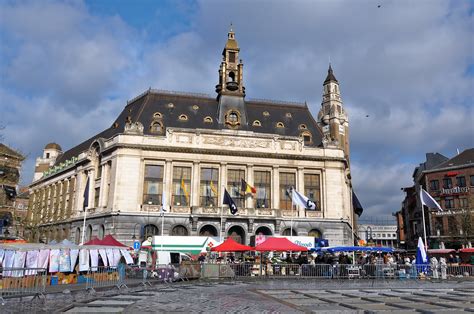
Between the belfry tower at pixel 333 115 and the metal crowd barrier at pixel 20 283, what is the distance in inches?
2207

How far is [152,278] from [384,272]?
15.7 meters

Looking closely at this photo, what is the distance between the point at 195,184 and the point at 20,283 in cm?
3571

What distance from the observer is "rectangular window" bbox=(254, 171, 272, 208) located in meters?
51.9

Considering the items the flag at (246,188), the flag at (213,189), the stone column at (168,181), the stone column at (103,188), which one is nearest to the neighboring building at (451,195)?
the flag at (246,188)

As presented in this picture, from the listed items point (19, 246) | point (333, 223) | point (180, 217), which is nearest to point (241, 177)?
point (180, 217)

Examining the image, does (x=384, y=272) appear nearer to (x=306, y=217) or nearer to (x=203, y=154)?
(x=306, y=217)

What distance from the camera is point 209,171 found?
5162 centimetres

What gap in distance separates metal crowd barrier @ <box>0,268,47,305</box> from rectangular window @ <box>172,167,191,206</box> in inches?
1302

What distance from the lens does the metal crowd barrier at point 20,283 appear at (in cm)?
1403

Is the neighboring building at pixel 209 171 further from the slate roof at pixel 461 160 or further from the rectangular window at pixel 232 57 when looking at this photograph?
the slate roof at pixel 461 160

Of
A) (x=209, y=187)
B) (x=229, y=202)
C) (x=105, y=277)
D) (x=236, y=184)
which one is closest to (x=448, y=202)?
(x=236, y=184)

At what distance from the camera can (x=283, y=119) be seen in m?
Answer: 59.2

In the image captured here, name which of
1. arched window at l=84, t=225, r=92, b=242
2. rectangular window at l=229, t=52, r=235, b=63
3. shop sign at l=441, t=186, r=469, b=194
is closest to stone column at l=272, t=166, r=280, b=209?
rectangular window at l=229, t=52, r=235, b=63

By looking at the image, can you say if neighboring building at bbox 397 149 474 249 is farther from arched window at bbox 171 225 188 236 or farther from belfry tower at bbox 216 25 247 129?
arched window at bbox 171 225 188 236
